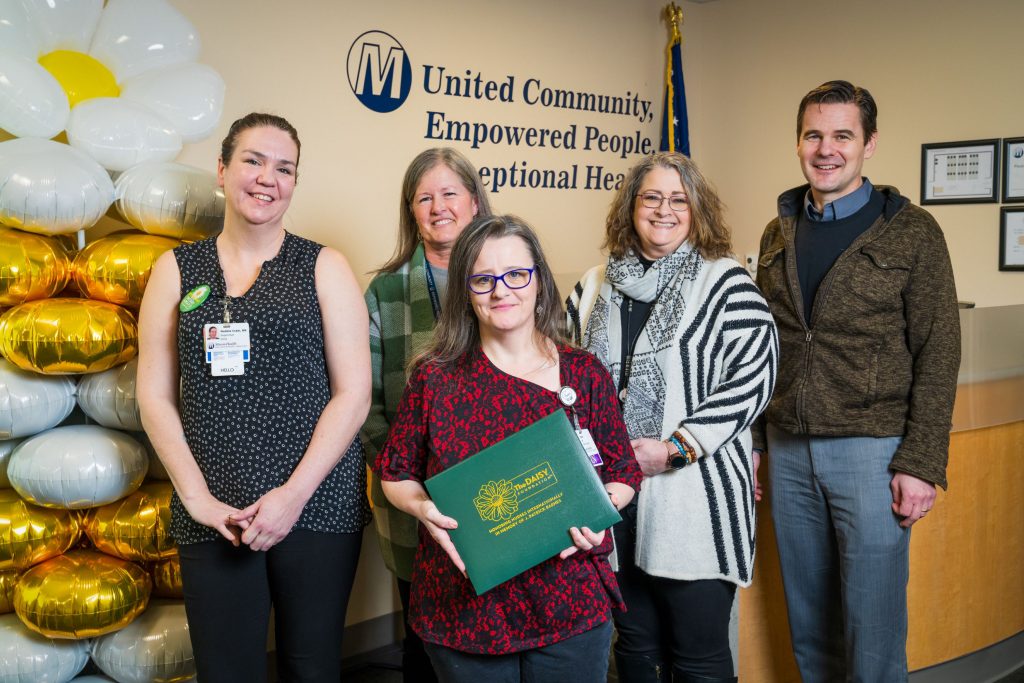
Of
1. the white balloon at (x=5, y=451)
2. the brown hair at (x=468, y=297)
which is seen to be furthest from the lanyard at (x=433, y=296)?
the white balloon at (x=5, y=451)

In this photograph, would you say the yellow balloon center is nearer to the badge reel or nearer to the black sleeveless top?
the black sleeveless top

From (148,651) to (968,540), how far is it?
8.31ft

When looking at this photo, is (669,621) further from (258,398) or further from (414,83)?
(414,83)

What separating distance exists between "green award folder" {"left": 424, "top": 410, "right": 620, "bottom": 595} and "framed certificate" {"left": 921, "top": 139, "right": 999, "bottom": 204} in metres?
3.50

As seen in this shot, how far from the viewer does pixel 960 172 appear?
4.35m

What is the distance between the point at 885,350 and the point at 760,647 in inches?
42.2

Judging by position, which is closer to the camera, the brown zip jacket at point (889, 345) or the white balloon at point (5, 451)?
the brown zip jacket at point (889, 345)

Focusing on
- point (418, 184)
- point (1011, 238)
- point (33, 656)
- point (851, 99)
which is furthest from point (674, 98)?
point (33, 656)

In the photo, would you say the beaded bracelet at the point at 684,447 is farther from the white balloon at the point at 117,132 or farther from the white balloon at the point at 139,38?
the white balloon at the point at 139,38

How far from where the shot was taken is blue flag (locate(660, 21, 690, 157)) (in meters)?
5.00

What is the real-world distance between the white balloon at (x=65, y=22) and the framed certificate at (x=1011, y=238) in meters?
3.83

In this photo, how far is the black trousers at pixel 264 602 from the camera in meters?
1.99

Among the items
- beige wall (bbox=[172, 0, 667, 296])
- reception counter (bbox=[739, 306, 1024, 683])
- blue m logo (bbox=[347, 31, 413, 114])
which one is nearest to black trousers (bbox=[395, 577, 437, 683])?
reception counter (bbox=[739, 306, 1024, 683])

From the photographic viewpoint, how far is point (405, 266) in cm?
247
